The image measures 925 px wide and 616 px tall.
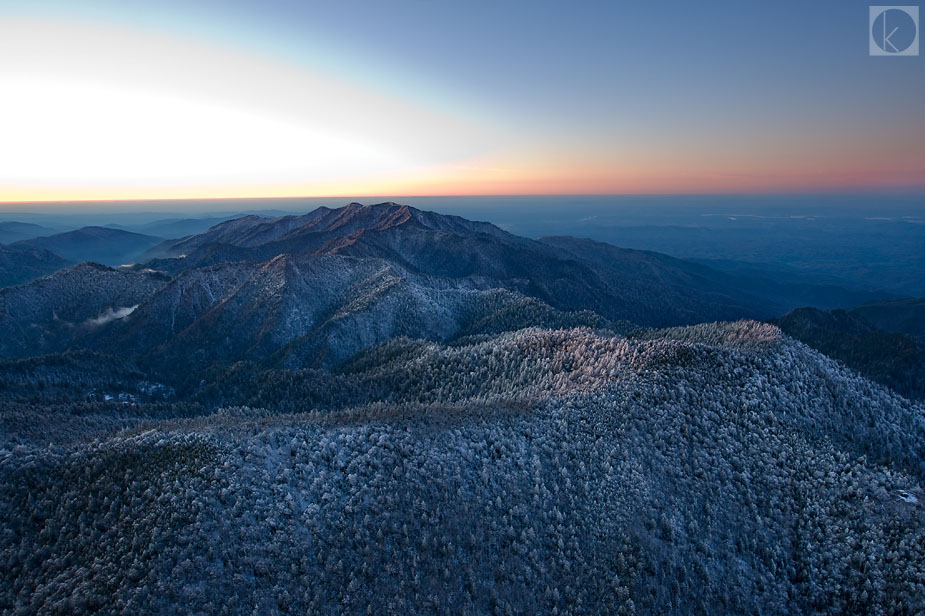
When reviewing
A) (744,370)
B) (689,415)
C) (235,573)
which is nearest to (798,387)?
(744,370)

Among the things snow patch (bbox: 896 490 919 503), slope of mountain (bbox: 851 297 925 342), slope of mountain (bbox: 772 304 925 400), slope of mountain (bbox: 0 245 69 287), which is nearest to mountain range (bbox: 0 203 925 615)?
snow patch (bbox: 896 490 919 503)

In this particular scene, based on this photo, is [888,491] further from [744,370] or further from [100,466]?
[100,466]

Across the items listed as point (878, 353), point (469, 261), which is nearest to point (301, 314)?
point (469, 261)

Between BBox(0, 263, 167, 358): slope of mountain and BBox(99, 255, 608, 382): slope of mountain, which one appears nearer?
BBox(99, 255, 608, 382): slope of mountain

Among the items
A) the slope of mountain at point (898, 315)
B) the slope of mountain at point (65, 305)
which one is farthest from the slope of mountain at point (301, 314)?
the slope of mountain at point (898, 315)

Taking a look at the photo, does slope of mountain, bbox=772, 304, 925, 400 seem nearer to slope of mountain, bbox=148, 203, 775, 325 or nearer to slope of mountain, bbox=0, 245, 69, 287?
slope of mountain, bbox=148, 203, 775, 325
